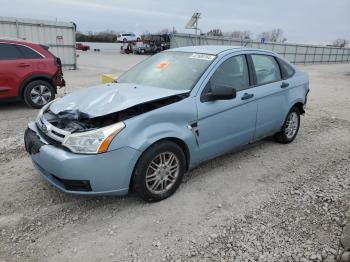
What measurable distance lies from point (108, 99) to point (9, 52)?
16.4 feet

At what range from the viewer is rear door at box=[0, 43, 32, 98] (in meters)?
7.27

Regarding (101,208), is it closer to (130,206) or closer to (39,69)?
(130,206)

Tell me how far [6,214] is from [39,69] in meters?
5.12

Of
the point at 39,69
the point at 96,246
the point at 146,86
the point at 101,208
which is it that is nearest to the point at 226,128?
the point at 146,86

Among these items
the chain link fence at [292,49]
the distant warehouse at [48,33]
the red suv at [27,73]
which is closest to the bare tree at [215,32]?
the chain link fence at [292,49]

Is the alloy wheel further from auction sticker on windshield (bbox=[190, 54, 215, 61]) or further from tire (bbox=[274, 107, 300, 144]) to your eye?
auction sticker on windshield (bbox=[190, 54, 215, 61])

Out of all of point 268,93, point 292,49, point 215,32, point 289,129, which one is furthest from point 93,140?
point 215,32

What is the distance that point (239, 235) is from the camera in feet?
10.5

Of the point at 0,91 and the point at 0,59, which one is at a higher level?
the point at 0,59

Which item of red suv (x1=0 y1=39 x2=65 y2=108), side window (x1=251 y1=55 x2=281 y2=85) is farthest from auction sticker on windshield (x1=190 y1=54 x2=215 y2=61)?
red suv (x1=0 y1=39 x2=65 y2=108)

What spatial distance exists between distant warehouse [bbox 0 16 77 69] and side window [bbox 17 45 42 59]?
8.01 m

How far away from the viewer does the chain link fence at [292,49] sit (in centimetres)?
2353

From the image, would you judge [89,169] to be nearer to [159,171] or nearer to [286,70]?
[159,171]

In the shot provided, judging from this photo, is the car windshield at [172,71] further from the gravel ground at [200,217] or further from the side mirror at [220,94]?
the gravel ground at [200,217]
